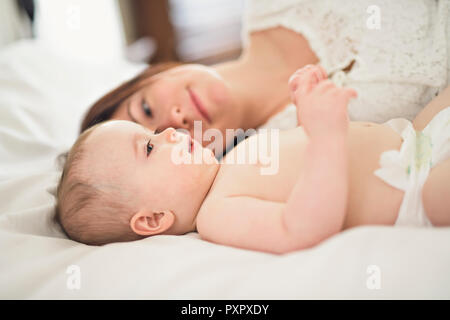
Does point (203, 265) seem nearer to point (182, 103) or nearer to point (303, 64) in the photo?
point (182, 103)

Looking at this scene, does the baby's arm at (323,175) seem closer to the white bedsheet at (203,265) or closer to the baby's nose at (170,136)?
the white bedsheet at (203,265)

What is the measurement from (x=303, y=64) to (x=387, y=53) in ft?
1.02

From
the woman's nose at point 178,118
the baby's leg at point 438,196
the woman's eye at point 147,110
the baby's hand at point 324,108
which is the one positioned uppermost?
the baby's hand at point 324,108

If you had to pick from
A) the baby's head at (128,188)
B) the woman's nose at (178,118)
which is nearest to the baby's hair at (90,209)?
the baby's head at (128,188)

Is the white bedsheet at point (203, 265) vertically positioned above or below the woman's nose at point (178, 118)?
below

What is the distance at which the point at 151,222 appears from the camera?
785 millimetres

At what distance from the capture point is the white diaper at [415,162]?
0.65 metres

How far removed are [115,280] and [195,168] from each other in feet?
1.00

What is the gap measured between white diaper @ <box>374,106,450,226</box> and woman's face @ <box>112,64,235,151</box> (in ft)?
1.86

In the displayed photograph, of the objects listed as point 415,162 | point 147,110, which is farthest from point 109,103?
point 415,162

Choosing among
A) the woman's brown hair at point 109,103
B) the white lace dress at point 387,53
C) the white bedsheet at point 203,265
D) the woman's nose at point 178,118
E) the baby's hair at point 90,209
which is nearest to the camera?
the white bedsheet at point 203,265

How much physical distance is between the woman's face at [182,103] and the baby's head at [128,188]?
11.2 inches

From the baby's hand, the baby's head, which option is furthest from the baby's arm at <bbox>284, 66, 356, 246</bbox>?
the baby's head
